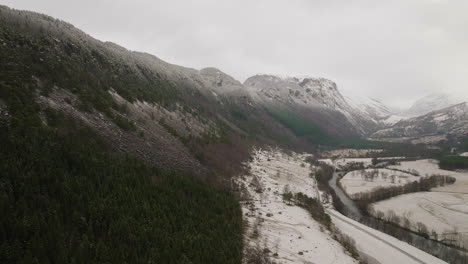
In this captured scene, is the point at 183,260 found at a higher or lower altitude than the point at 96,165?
lower

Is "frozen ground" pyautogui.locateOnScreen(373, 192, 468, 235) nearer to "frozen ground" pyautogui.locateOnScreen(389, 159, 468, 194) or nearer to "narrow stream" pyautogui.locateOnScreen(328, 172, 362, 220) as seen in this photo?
"narrow stream" pyautogui.locateOnScreen(328, 172, 362, 220)

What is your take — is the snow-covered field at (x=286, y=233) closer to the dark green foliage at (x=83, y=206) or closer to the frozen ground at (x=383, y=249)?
the dark green foliage at (x=83, y=206)

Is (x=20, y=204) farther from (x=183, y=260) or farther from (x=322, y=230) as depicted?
(x=322, y=230)

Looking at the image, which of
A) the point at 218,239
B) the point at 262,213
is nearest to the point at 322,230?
the point at 262,213

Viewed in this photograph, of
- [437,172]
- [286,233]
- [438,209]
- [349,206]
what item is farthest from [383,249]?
[437,172]

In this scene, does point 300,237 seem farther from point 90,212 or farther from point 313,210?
point 90,212

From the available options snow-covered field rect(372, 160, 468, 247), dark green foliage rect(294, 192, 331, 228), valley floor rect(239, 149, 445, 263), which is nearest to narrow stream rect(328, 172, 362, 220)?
snow-covered field rect(372, 160, 468, 247)
